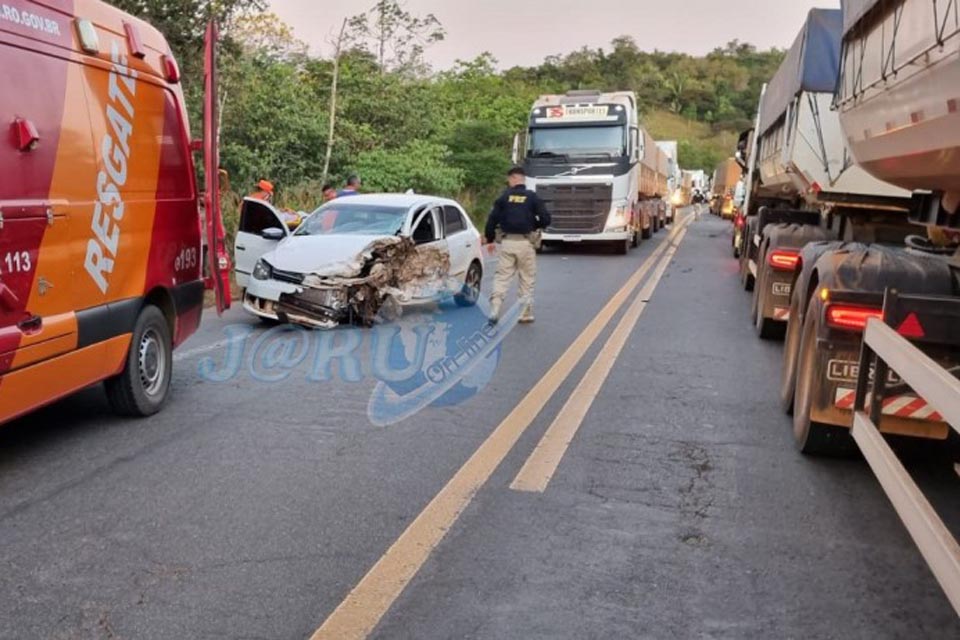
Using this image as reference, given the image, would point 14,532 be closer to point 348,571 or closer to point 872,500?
point 348,571

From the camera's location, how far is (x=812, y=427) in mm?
4789

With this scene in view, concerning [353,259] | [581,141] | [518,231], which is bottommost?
[353,259]

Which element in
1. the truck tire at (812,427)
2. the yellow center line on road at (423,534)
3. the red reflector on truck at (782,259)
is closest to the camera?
the yellow center line on road at (423,534)

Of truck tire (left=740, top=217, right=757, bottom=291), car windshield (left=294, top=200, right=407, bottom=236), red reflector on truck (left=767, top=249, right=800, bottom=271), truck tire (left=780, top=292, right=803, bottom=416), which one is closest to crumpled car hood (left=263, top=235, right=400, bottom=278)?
car windshield (left=294, top=200, right=407, bottom=236)

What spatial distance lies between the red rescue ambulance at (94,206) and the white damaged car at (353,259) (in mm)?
2268

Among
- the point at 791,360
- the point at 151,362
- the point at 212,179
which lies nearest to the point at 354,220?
the point at 212,179

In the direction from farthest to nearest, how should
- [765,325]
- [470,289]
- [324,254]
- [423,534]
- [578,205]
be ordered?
[578,205], [470,289], [765,325], [324,254], [423,534]

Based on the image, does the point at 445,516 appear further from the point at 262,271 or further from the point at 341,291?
the point at 262,271

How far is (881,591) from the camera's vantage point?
3293 mm

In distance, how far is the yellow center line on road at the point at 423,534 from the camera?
2.97 meters

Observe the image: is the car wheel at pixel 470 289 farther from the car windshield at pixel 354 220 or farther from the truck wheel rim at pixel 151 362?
the truck wheel rim at pixel 151 362

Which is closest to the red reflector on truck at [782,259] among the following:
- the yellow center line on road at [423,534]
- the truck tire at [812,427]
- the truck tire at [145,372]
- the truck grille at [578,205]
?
the yellow center line on road at [423,534]

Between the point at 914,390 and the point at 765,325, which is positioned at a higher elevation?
the point at 914,390

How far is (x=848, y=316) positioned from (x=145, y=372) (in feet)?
14.0
